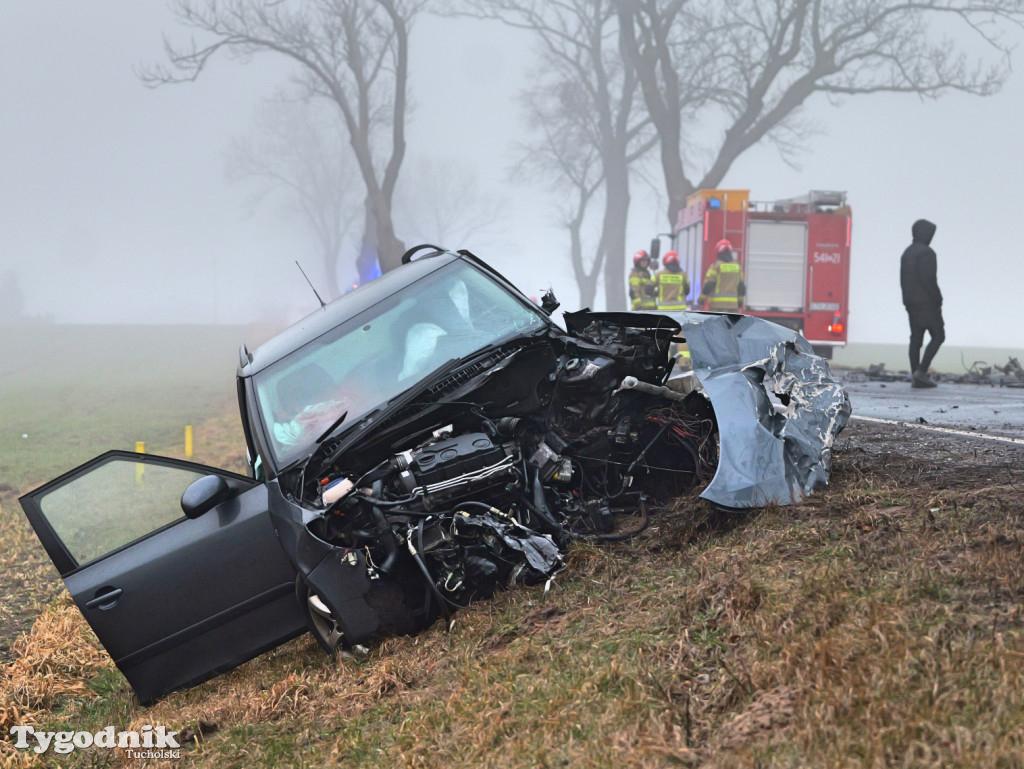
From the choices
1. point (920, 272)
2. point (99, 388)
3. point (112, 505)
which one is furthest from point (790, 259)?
point (99, 388)

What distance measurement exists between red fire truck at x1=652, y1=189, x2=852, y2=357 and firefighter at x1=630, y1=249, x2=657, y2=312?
1051 mm

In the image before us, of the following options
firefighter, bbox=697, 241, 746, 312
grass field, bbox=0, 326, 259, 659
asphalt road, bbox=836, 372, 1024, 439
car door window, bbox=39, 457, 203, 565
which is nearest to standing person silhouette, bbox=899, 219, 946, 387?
asphalt road, bbox=836, 372, 1024, 439

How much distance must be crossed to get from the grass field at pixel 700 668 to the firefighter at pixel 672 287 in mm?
12265

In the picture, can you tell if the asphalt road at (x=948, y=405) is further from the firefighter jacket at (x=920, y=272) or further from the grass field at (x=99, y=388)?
the grass field at (x=99, y=388)

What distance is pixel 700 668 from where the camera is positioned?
358 centimetres

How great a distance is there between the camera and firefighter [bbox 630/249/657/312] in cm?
1902

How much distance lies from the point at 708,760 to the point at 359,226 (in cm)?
7906

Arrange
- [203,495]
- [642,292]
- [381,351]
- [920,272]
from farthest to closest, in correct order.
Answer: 1. [642,292]
2. [920,272]
3. [381,351]
4. [203,495]

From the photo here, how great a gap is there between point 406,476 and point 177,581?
1.15 meters

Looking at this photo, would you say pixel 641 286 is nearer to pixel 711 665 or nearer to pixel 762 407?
pixel 762 407

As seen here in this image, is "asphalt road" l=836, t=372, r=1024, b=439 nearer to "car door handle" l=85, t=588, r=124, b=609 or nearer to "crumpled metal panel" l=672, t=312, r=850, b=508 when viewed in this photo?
"crumpled metal panel" l=672, t=312, r=850, b=508

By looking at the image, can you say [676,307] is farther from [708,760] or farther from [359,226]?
[359,226]

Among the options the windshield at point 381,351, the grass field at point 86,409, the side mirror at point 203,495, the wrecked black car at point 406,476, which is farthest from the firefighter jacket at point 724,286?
the side mirror at point 203,495

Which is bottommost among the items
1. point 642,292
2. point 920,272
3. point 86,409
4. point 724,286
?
point 86,409
